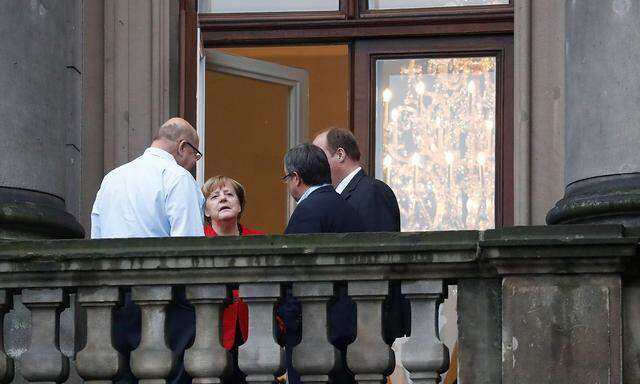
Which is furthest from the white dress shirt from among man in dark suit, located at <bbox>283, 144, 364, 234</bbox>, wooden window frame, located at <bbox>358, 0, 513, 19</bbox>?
wooden window frame, located at <bbox>358, 0, 513, 19</bbox>

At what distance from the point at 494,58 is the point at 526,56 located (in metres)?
0.43

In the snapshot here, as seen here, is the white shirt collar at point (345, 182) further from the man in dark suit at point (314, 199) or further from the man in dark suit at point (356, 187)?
the man in dark suit at point (314, 199)

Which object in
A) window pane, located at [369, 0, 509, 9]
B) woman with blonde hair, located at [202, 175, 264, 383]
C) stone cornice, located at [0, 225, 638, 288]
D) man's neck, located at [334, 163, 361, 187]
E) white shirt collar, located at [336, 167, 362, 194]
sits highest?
window pane, located at [369, 0, 509, 9]

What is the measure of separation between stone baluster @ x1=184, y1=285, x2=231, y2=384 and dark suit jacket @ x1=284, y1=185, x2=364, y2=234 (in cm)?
74

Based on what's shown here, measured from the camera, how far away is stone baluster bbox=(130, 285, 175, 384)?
8.25 m

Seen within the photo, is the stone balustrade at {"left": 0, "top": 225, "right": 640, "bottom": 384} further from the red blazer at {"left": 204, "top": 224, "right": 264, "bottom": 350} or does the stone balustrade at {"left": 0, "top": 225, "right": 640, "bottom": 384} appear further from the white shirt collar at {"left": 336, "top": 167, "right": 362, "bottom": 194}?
the white shirt collar at {"left": 336, "top": 167, "right": 362, "bottom": 194}

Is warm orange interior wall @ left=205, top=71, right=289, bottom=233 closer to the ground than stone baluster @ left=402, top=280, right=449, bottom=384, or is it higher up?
higher up

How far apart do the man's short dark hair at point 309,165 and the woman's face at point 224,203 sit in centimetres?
95

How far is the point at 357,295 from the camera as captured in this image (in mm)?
8148

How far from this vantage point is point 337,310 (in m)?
8.34

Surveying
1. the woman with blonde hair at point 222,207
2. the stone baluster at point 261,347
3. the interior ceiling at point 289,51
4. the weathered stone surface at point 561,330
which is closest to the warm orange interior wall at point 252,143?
the interior ceiling at point 289,51

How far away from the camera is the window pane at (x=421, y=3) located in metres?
12.5

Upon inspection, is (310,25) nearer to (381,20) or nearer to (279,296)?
(381,20)

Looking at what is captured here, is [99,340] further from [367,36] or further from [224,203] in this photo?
[367,36]
